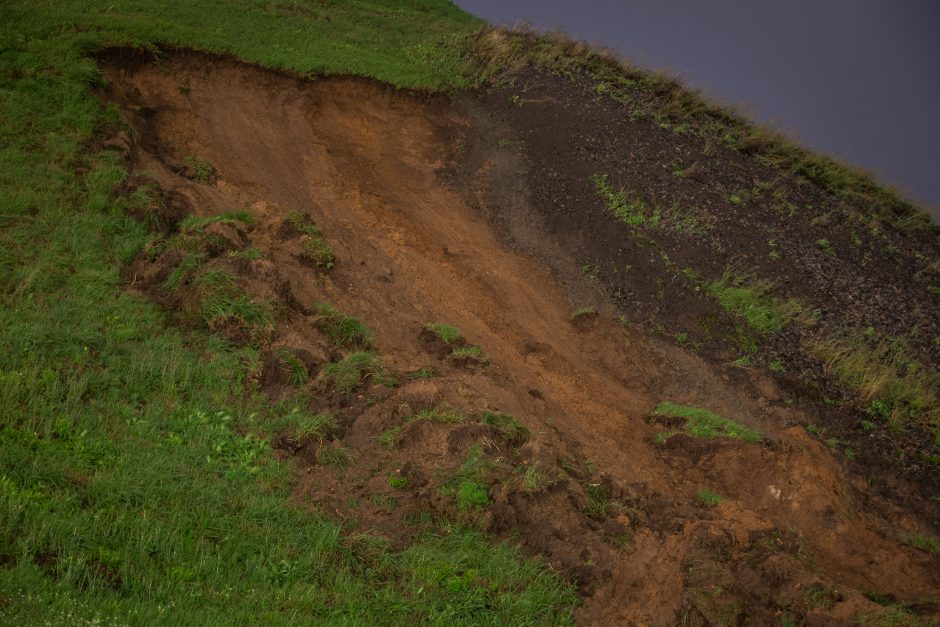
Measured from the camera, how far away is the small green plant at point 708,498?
23.4ft

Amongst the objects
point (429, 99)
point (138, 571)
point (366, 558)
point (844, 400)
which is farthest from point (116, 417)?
point (429, 99)

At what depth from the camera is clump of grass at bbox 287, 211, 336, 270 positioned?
901 centimetres

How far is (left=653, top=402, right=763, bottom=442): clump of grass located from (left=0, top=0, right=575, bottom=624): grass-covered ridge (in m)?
4.17

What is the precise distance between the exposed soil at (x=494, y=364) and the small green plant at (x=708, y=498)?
0.49ft

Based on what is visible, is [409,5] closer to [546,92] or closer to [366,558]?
[546,92]

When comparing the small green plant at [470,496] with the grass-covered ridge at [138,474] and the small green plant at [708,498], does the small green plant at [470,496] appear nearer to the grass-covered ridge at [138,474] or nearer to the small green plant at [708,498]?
the grass-covered ridge at [138,474]

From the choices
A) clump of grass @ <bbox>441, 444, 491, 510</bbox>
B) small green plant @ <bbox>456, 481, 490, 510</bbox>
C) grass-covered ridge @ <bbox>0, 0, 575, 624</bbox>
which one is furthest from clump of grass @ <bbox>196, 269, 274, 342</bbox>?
small green plant @ <bbox>456, 481, 490, 510</bbox>

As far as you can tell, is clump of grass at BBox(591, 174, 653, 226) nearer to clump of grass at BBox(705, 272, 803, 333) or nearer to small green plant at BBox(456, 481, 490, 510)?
clump of grass at BBox(705, 272, 803, 333)

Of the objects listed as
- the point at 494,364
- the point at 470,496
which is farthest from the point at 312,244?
the point at 470,496

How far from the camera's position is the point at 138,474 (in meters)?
4.83

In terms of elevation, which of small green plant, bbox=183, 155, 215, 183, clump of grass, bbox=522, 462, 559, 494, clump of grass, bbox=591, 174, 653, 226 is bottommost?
clump of grass, bbox=522, 462, 559, 494

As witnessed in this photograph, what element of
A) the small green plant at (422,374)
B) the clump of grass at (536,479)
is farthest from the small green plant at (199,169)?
the clump of grass at (536,479)

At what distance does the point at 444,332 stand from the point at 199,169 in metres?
5.17

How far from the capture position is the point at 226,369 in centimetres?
652
